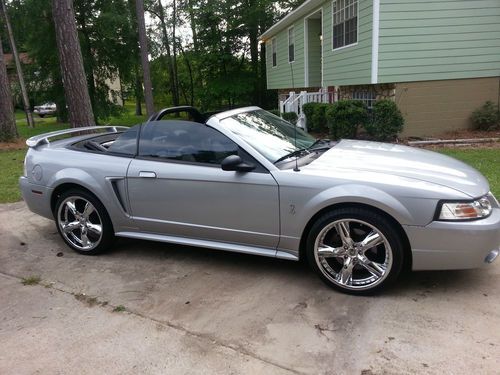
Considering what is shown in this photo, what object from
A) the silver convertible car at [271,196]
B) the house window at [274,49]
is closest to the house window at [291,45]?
the house window at [274,49]

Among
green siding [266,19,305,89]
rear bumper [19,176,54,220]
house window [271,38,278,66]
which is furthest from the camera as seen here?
house window [271,38,278,66]

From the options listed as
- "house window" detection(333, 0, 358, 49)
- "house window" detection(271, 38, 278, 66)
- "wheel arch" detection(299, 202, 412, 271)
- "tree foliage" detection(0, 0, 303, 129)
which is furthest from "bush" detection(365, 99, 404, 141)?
"tree foliage" detection(0, 0, 303, 129)

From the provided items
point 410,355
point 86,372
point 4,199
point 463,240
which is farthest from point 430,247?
point 4,199

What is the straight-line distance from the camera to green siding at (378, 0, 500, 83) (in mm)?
Result: 10922

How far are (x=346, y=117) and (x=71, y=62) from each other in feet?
20.1

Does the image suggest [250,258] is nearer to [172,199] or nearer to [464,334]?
[172,199]

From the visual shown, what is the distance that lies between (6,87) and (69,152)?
34.5 feet

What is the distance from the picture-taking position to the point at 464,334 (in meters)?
2.90

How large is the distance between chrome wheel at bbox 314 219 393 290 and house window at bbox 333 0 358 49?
10119 mm

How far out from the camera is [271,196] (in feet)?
11.9

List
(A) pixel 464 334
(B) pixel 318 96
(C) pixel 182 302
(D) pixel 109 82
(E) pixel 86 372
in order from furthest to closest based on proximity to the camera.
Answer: (D) pixel 109 82, (B) pixel 318 96, (C) pixel 182 302, (A) pixel 464 334, (E) pixel 86 372

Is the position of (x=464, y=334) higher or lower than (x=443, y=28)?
lower

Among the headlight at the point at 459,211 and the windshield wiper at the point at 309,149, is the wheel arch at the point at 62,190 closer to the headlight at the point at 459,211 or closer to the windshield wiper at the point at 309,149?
the windshield wiper at the point at 309,149

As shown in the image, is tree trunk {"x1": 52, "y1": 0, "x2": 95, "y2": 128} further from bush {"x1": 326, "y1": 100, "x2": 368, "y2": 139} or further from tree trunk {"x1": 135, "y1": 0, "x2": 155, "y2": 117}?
tree trunk {"x1": 135, "y1": 0, "x2": 155, "y2": 117}
